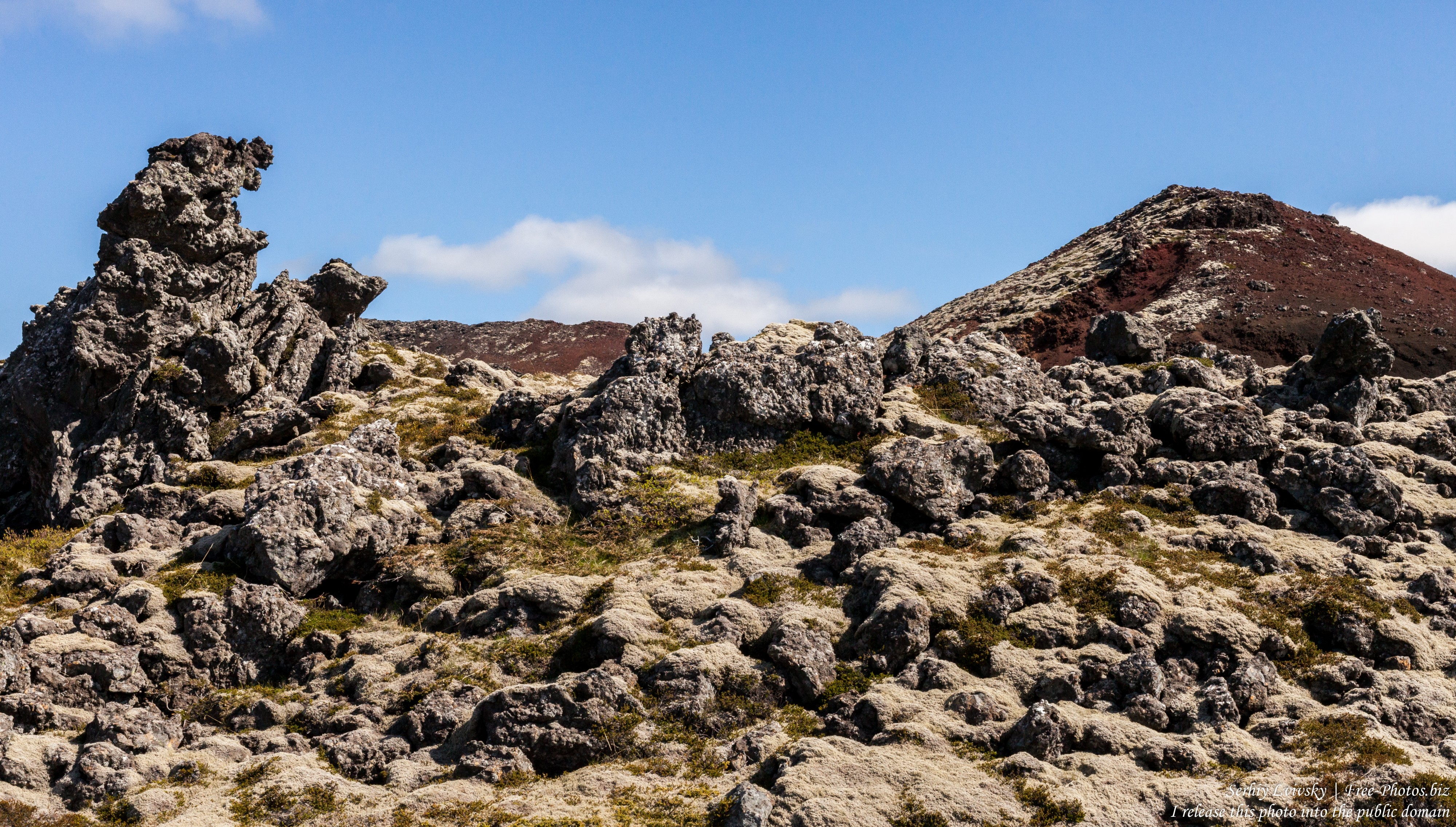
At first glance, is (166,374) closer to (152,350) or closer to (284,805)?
(152,350)

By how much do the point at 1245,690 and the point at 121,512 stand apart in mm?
29443

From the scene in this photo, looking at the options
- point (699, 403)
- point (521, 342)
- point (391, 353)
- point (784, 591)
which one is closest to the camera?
point (784, 591)

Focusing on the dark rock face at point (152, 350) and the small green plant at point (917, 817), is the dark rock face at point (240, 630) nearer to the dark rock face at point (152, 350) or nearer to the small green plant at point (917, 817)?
the dark rock face at point (152, 350)

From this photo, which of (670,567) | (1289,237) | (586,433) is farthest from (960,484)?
(1289,237)

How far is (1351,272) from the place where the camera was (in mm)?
57438

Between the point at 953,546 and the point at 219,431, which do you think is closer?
the point at 953,546

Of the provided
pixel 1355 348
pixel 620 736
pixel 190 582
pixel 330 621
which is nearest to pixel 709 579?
pixel 620 736

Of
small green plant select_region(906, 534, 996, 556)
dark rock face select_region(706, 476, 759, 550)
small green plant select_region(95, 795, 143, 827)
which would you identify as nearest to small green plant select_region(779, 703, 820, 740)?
dark rock face select_region(706, 476, 759, 550)

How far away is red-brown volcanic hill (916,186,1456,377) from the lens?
4909 cm

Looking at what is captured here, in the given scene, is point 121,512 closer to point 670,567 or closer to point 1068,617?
point 670,567

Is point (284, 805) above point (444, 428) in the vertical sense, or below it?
below

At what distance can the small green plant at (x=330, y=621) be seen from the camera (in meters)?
23.2

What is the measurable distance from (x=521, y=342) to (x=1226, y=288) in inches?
2497

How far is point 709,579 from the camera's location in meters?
23.9
